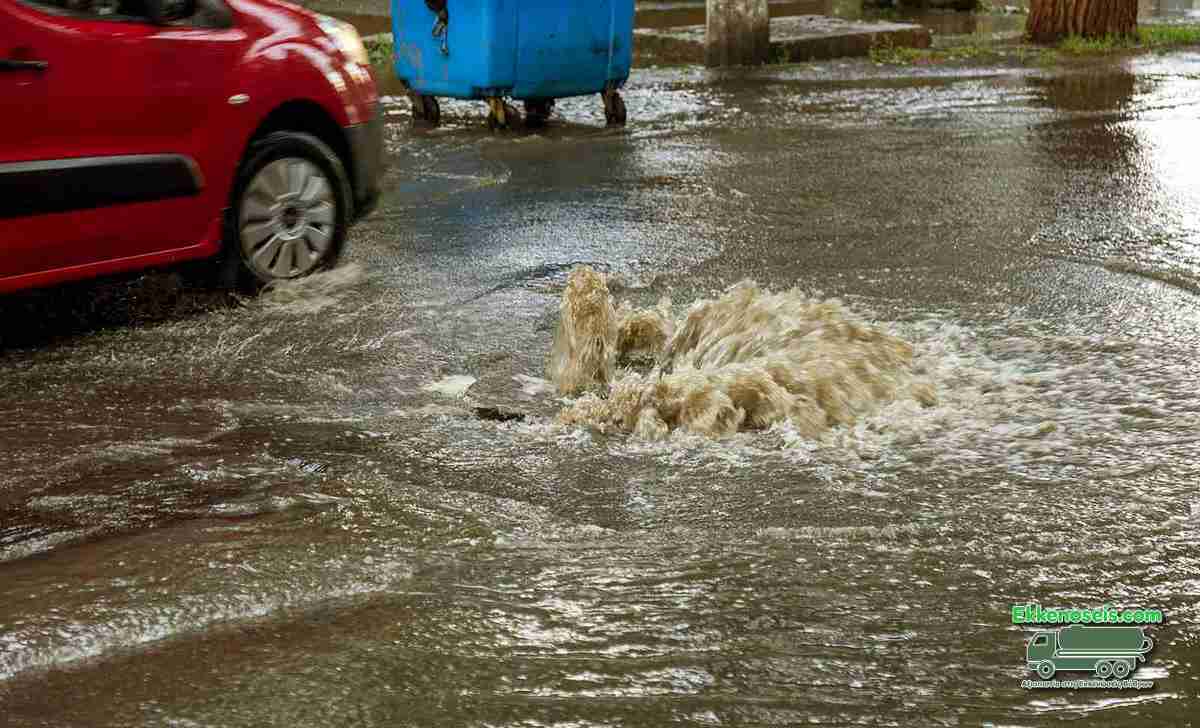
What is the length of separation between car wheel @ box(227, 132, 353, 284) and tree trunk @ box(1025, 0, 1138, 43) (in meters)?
11.3

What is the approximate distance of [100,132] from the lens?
18.2 feet

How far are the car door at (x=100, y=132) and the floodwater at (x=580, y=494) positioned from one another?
1.39ft

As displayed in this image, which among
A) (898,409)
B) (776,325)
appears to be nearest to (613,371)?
(776,325)

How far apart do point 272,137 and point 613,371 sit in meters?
2.13

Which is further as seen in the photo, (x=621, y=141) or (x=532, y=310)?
(x=621, y=141)

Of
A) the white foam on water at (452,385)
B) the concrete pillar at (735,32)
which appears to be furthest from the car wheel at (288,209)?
the concrete pillar at (735,32)

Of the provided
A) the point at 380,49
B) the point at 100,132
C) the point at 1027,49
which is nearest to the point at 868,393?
the point at 100,132

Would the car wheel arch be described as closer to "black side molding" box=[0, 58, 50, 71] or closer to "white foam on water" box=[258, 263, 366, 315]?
"white foam on water" box=[258, 263, 366, 315]

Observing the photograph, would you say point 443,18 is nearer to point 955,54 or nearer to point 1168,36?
point 955,54

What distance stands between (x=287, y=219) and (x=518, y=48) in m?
4.72

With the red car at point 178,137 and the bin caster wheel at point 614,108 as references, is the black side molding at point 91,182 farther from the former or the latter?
the bin caster wheel at point 614,108

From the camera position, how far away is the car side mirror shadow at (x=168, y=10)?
5.78 metres

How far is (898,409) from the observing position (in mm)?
4613

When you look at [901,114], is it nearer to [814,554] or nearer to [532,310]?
[532,310]
